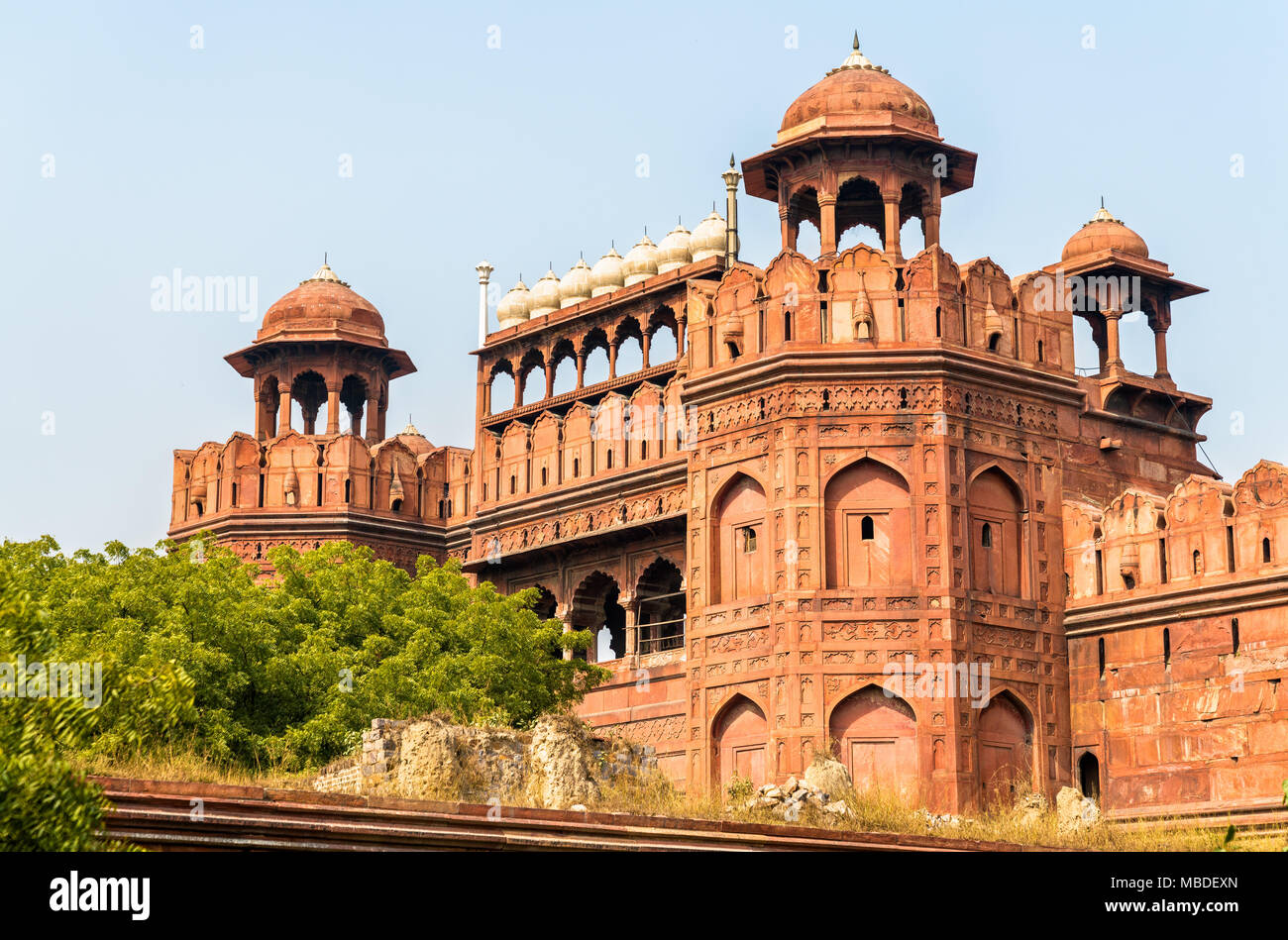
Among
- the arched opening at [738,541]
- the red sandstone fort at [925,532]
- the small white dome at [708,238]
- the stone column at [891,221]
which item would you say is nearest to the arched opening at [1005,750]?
the red sandstone fort at [925,532]

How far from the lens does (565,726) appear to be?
24.1m

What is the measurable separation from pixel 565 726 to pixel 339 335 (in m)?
19.4

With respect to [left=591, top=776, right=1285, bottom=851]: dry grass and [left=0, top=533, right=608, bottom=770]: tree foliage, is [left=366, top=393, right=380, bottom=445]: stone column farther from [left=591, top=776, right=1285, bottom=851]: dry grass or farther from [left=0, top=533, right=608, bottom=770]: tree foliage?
[left=591, top=776, right=1285, bottom=851]: dry grass

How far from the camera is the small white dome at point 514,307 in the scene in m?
41.7

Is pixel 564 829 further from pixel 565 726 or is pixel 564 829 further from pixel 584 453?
pixel 584 453

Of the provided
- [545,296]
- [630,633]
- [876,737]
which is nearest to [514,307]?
[545,296]

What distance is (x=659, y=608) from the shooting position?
119ft

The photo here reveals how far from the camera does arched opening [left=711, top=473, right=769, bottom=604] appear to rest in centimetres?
2875

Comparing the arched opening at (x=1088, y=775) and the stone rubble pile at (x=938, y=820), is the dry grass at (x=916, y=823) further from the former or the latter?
the arched opening at (x=1088, y=775)

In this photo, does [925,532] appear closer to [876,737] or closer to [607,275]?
[876,737]

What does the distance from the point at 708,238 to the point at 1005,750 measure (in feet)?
44.7

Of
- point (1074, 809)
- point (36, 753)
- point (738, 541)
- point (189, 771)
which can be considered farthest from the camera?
point (738, 541)

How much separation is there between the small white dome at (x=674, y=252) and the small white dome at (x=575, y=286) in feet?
7.11
